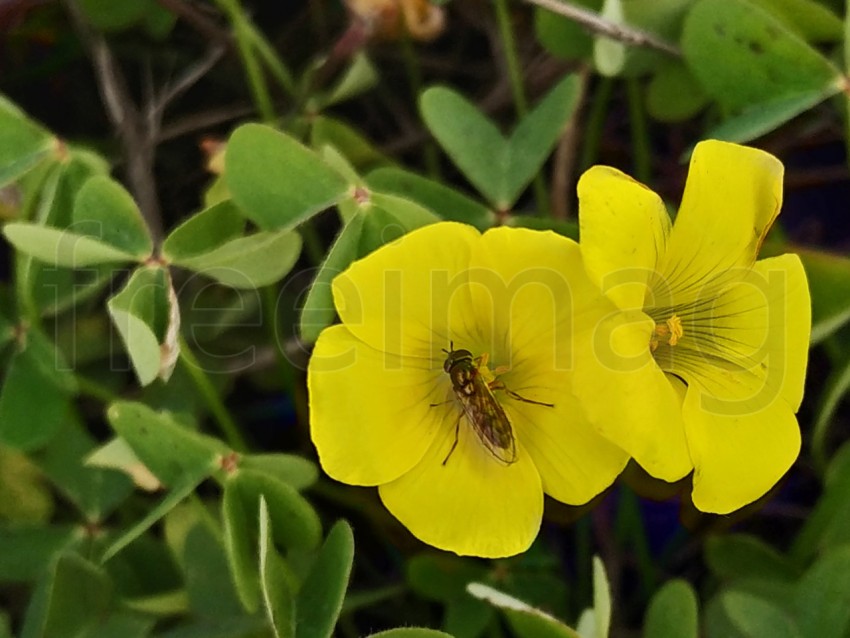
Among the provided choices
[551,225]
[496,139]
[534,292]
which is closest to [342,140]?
[496,139]

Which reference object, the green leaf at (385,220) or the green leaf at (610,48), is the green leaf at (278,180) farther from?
the green leaf at (610,48)

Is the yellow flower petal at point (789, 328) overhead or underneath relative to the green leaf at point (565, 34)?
underneath

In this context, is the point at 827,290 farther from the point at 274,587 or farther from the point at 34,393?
the point at 34,393

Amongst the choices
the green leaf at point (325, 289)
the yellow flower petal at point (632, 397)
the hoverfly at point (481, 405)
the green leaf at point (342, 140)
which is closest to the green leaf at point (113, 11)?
the green leaf at point (342, 140)

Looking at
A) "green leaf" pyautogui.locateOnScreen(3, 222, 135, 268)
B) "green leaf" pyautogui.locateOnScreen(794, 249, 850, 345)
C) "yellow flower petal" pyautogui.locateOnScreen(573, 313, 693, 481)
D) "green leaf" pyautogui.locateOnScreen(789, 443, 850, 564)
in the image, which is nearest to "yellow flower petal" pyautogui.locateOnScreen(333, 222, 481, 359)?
"yellow flower petal" pyautogui.locateOnScreen(573, 313, 693, 481)

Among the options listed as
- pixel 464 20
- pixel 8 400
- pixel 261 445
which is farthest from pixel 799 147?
pixel 8 400
